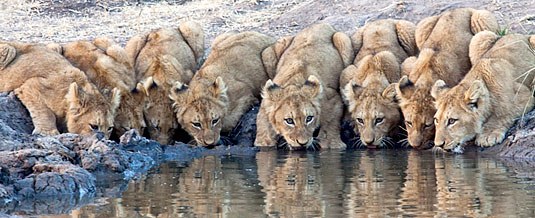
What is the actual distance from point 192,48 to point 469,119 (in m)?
5.46

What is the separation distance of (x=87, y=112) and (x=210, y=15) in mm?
6814

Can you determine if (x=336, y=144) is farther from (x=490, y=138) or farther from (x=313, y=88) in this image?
(x=490, y=138)

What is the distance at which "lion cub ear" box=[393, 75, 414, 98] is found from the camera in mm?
10953

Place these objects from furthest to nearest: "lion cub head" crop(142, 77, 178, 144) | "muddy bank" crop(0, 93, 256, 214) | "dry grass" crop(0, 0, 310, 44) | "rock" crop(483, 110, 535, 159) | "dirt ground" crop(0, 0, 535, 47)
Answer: "dry grass" crop(0, 0, 310, 44) < "dirt ground" crop(0, 0, 535, 47) < "lion cub head" crop(142, 77, 178, 144) < "rock" crop(483, 110, 535, 159) < "muddy bank" crop(0, 93, 256, 214)

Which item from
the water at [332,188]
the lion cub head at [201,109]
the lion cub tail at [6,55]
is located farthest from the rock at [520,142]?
the lion cub tail at [6,55]

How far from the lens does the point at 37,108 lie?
Answer: 11.4 m

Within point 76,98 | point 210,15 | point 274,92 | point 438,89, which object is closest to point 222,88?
point 274,92

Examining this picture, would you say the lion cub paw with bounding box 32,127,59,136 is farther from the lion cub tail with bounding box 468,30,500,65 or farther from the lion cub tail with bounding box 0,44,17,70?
the lion cub tail with bounding box 468,30,500,65

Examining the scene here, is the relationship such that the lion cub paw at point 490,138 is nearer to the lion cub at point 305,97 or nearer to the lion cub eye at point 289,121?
the lion cub at point 305,97

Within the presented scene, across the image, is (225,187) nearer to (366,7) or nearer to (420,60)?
(420,60)

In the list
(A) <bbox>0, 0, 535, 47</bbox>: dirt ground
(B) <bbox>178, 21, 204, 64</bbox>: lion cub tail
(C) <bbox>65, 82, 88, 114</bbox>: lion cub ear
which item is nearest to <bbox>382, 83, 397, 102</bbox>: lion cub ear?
(A) <bbox>0, 0, 535, 47</bbox>: dirt ground

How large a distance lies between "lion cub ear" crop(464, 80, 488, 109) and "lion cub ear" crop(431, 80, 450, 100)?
11.1 inches

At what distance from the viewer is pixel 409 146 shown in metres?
11.5

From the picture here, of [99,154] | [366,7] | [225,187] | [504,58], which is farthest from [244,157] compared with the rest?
[366,7]
